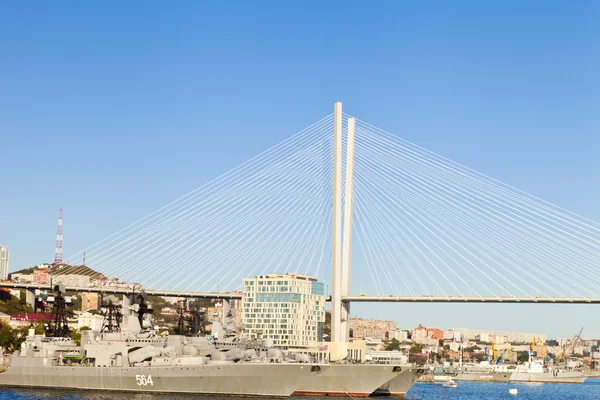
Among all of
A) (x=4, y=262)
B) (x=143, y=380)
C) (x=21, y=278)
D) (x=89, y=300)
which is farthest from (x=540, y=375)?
(x=4, y=262)

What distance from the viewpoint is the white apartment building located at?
94250 millimetres

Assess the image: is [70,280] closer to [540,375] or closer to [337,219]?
[337,219]

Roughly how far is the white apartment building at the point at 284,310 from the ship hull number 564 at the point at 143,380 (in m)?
50.6

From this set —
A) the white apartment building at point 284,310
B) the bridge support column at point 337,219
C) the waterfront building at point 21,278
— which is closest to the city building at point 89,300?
the waterfront building at point 21,278

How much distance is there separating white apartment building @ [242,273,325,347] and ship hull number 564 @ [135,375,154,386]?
1992 inches

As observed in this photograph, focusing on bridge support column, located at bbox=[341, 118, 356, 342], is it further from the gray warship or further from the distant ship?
the distant ship

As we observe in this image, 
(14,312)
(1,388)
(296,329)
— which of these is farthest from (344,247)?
(14,312)

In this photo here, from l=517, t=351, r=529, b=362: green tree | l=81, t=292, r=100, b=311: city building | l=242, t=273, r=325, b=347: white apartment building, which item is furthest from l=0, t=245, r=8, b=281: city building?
l=517, t=351, r=529, b=362: green tree

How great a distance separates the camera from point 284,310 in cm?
9494

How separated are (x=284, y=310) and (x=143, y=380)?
52.8 m

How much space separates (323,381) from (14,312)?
7126 centimetres

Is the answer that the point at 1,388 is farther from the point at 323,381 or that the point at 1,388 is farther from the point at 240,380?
the point at 323,381

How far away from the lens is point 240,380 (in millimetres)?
41219

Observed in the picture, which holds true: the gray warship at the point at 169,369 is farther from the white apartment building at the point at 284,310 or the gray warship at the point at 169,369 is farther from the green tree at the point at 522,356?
the green tree at the point at 522,356
